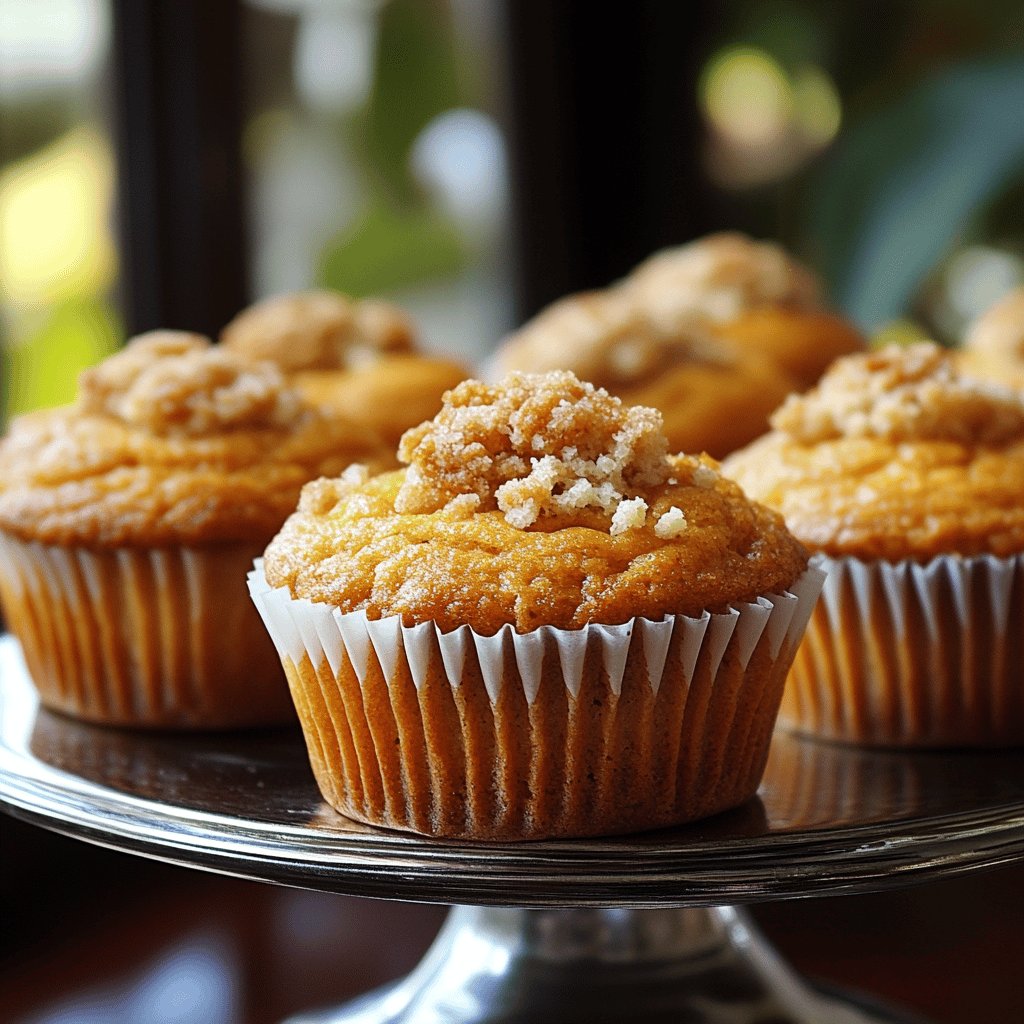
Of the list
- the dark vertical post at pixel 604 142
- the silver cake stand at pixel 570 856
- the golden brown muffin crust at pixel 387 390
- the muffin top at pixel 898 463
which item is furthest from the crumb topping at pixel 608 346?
the dark vertical post at pixel 604 142

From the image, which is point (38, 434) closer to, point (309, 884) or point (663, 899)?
point (309, 884)

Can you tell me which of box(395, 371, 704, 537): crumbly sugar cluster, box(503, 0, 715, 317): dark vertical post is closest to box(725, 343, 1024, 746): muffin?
box(395, 371, 704, 537): crumbly sugar cluster

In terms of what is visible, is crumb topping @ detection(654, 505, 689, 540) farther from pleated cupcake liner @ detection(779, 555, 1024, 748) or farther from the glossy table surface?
pleated cupcake liner @ detection(779, 555, 1024, 748)

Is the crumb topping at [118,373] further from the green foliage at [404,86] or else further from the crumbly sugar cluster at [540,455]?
the green foliage at [404,86]

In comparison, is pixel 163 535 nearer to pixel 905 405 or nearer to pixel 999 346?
pixel 905 405

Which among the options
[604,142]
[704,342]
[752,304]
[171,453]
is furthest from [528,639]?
[604,142]

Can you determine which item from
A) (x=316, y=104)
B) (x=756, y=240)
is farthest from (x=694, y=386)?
(x=756, y=240)
